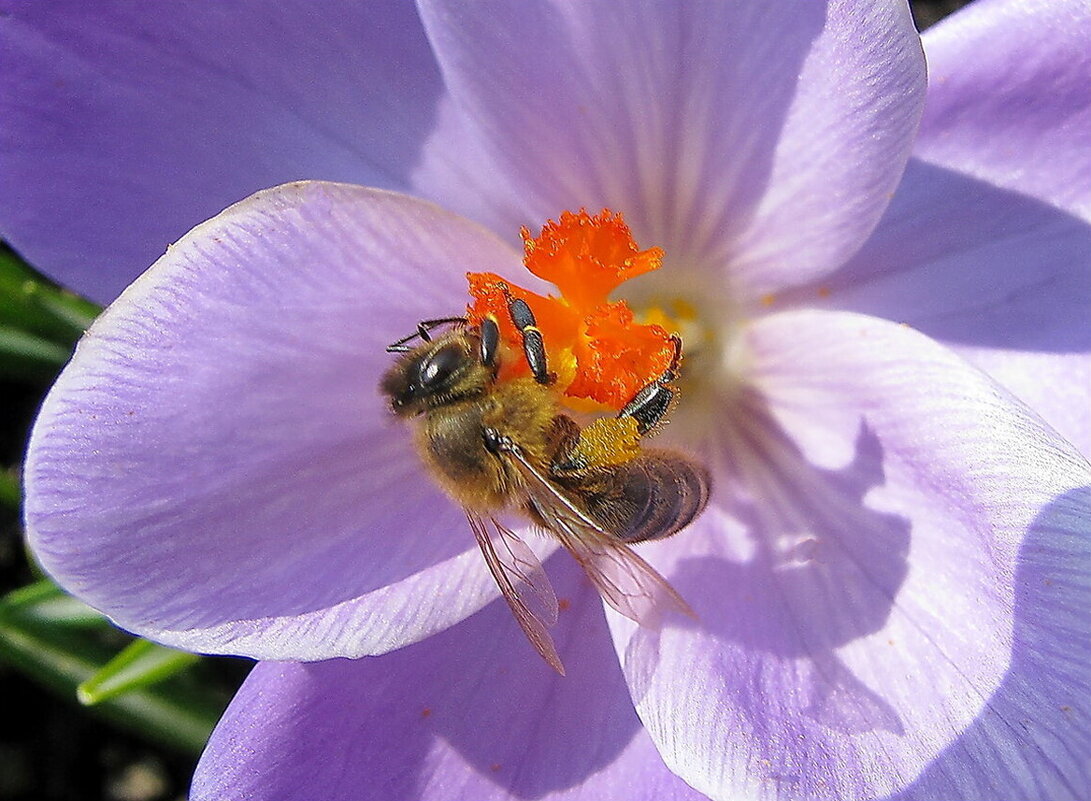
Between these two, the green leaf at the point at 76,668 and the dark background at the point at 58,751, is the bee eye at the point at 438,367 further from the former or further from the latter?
the dark background at the point at 58,751

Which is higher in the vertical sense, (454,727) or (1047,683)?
(454,727)

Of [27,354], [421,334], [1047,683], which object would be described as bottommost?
[1047,683]

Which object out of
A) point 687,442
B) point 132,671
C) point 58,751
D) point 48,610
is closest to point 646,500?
point 687,442

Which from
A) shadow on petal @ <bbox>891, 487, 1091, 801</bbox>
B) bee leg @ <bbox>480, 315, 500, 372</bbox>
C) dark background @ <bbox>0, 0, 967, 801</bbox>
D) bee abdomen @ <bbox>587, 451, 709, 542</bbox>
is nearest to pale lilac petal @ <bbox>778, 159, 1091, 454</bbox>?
shadow on petal @ <bbox>891, 487, 1091, 801</bbox>

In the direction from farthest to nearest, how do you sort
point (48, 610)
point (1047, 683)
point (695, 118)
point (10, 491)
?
1. point (10, 491)
2. point (48, 610)
3. point (695, 118)
4. point (1047, 683)

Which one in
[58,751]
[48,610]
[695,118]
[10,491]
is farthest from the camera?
[58,751]

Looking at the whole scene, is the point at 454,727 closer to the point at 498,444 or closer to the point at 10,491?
the point at 498,444

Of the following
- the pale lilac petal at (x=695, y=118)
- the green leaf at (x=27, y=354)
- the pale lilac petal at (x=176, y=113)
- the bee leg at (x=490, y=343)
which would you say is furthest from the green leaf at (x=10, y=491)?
the bee leg at (x=490, y=343)

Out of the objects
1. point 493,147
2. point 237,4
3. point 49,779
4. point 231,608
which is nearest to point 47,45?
point 237,4
